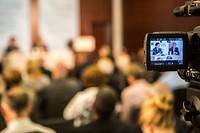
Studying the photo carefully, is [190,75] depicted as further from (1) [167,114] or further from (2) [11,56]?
(2) [11,56]

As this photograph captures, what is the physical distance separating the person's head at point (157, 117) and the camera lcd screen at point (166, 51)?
783 mm

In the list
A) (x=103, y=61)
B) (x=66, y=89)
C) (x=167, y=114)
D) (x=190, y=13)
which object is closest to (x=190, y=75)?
Answer: (x=190, y=13)

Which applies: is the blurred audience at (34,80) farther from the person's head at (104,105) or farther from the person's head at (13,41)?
the person's head at (13,41)

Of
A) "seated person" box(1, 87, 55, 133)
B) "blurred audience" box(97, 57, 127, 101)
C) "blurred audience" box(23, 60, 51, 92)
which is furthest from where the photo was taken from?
"blurred audience" box(97, 57, 127, 101)

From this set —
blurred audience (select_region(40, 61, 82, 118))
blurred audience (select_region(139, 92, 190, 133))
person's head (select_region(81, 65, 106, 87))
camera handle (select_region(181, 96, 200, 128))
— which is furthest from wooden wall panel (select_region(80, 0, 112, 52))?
camera handle (select_region(181, 96, 200, 128))

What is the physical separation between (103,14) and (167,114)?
35.7 feet

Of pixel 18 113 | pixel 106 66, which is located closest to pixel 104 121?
pixel 18 113

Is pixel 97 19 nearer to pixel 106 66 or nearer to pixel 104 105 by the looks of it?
pixel 106 66

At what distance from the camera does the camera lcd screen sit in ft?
6.21

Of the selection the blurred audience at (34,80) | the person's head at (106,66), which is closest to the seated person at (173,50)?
the blurred audience at (34,80)

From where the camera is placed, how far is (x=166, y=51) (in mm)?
1917

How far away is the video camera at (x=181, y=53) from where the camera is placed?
1.89 meters

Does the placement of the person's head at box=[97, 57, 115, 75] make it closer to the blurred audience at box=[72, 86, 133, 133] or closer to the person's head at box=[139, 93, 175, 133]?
the blurred audience at box=[72, 86, 133, 133]

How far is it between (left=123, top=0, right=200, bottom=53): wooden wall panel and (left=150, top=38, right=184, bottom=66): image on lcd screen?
8.38 meters
